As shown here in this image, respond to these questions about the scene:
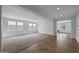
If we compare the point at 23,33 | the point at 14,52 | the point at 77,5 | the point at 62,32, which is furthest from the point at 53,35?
the point at 14,52

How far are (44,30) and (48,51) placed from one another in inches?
19.3

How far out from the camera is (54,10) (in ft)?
6.11

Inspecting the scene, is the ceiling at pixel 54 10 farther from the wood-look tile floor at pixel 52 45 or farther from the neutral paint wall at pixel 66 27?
the wood-look tile floor at pixel 52 45

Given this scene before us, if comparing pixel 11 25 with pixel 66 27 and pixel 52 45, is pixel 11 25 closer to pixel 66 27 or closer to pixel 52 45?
pixel 52 45

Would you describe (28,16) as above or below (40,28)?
above

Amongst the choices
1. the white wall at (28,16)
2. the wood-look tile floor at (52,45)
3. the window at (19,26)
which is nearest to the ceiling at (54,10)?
the white wall at (28,16)

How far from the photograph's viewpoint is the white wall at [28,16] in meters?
1.80

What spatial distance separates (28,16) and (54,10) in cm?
60

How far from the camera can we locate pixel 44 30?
1982 millimetres

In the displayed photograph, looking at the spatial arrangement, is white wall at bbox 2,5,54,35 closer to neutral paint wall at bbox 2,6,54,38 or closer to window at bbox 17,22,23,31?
neutral paint wall at bbox 2,6,54,38

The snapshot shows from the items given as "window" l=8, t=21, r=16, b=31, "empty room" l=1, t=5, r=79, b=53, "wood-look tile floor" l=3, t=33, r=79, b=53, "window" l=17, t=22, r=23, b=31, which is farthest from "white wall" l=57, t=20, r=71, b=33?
"window" l=8, t=21, r=16, b=31

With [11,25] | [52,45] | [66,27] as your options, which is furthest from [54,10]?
[11,25]

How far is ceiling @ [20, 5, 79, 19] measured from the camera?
5.90 ft
